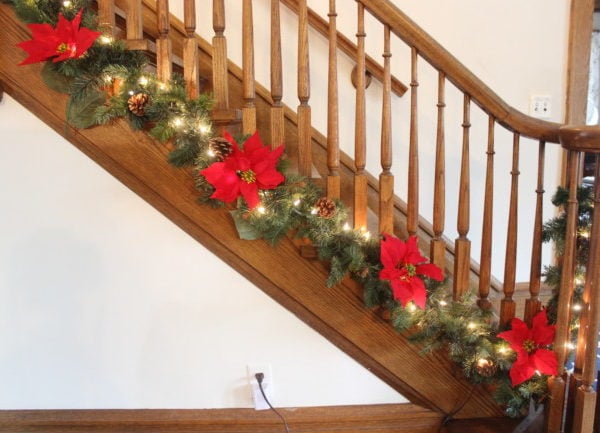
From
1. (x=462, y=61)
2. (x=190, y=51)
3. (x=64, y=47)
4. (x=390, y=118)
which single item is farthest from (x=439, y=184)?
(x=64, y=47)

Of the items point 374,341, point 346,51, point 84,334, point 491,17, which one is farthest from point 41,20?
point 491,17

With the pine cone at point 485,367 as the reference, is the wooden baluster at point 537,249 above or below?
above

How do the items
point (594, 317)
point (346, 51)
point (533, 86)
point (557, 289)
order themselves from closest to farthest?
point (594, 317)
point (557, 289)
point (346, 51)
point (533, 86)

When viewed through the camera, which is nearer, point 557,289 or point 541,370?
point 541,370

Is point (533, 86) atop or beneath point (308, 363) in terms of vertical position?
atop

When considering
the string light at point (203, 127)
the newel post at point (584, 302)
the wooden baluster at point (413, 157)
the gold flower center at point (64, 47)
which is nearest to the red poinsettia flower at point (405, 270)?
the wooden baluster at point (413, 157)

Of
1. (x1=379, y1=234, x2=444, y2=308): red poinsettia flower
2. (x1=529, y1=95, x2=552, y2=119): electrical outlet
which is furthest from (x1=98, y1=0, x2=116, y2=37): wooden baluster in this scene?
(x1=529, y1=95, x2=552, y2=119): electrical outlet

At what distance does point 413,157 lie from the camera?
1327mm

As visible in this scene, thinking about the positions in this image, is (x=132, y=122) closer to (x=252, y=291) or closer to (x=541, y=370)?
(x=252, y=291)

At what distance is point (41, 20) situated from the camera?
122 centimetres

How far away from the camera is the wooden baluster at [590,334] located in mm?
1091

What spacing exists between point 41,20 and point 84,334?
0.90 m

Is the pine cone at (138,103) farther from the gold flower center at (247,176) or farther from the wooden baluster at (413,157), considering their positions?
the wooden baluster at (413,157)

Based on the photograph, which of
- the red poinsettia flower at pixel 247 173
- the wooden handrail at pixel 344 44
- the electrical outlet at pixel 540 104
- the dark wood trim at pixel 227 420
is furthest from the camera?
the electrical outlet at pixel 540 104
